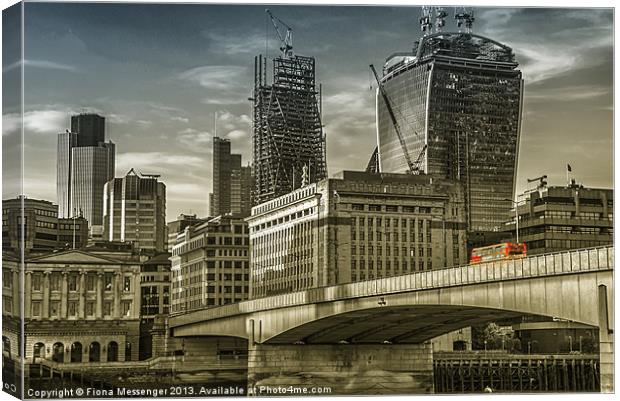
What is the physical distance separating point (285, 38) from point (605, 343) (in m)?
21.2

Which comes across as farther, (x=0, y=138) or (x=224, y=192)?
(x=224, y=192)

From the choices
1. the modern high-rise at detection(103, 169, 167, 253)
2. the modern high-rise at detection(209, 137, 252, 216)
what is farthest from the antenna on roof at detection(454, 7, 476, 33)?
the modern high-rise at detection(103, 169, 167, 253)

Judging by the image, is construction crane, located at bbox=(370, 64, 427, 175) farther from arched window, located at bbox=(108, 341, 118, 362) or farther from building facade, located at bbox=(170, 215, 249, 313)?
arched window, located at bbox=(108, 341, 118, 362)

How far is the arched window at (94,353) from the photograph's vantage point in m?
62.3

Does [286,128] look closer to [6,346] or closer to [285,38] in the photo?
[285,38]

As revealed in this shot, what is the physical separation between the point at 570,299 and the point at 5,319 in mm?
23812

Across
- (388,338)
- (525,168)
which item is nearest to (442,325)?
(388,338)

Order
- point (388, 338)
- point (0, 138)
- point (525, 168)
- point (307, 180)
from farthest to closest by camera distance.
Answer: point (307, 180) < point (388, 338) < point (525, 168) < point (0, 138)

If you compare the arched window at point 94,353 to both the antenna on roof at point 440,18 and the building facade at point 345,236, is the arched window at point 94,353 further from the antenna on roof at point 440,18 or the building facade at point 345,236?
the antenna on roof at point 440,18

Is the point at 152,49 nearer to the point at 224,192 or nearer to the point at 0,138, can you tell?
the point at 0,138

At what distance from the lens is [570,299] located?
148ft

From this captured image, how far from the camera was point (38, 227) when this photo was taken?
59.7 metres

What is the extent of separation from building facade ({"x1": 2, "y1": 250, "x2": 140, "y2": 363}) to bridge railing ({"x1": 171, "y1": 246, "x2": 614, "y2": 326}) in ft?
19.5

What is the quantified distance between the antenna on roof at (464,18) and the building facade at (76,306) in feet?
74.7
